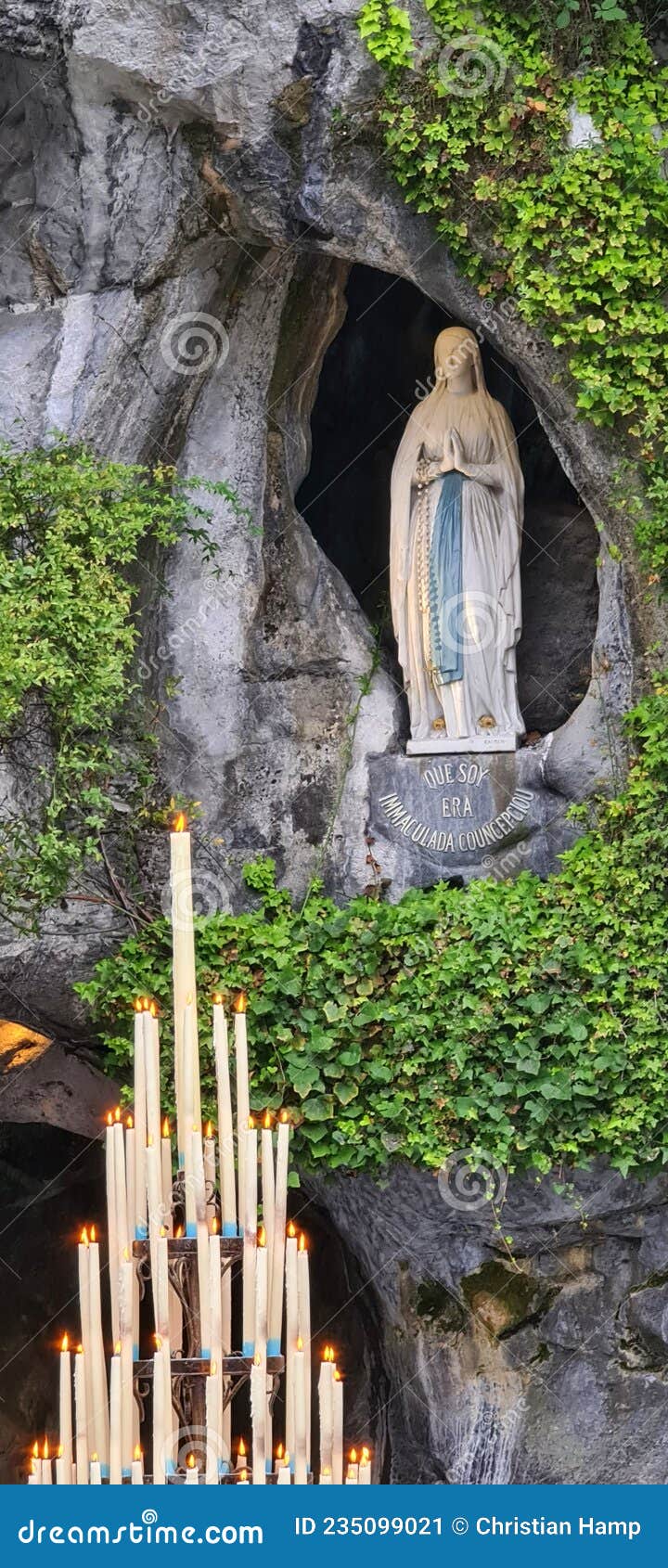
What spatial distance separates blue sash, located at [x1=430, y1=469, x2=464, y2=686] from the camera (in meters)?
7.64

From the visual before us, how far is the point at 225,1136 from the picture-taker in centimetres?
376

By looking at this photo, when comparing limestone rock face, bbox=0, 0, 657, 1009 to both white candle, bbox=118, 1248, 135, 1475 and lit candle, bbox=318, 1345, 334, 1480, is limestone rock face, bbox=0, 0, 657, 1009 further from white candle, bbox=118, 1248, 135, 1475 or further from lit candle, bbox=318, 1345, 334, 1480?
white candle, bbox=118, 1248, 135, 1475

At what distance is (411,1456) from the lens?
26.1 feet

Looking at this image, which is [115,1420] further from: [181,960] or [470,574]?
[470,574]

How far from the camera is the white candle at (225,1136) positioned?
12.0 ft

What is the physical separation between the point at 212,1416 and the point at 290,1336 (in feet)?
1.28

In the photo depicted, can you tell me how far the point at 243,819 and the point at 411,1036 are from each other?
1.31m

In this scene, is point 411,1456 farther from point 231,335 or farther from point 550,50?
point 550,50

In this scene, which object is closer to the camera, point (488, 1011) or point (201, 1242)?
point (201, 1242)

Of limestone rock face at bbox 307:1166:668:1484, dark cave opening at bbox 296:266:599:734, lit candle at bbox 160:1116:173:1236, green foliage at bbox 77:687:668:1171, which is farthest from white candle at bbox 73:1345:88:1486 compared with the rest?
dark cave opening at bbox 296:266:599:734

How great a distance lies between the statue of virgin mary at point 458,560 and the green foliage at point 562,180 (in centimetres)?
72

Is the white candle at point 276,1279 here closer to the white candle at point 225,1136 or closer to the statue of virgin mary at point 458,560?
the white candle at point 225,1136

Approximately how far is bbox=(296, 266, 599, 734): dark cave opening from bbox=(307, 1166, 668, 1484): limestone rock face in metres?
2.11

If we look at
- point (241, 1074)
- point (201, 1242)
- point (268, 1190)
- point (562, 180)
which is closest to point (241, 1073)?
point (241, 1074)
